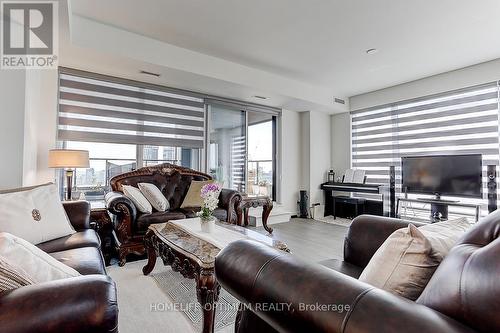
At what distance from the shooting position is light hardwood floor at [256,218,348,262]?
321 centimetres

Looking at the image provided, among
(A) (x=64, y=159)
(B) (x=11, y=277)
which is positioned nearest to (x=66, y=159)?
(A) (x=64, y=159)

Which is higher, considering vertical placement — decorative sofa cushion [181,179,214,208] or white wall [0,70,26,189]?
white wall [0,70,26,189]

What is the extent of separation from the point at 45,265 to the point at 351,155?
571cm

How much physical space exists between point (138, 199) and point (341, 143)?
454cm

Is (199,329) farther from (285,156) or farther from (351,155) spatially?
(351,155)

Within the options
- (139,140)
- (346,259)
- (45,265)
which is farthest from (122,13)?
(346,259)

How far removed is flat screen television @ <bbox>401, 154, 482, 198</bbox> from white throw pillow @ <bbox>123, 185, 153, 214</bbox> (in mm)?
4225

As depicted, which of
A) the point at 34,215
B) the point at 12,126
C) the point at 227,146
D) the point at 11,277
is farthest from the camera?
the point at 227,146

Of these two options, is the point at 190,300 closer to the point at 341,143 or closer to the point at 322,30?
the point at 322,30

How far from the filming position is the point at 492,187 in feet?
12.2

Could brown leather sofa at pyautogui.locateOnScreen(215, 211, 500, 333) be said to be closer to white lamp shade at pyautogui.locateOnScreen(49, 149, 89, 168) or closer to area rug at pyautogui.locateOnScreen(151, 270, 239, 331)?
area rug at pyautogui.locateOnScreen(151, 270, 239, 331)

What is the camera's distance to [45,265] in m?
0.98

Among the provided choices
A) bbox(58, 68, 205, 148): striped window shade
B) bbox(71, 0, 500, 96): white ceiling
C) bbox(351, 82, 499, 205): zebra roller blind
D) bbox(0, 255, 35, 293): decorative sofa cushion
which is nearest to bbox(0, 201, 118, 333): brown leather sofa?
bbox(0, 255, 35, 293): decorative sofa cushion

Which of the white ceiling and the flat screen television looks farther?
the flat screen television
